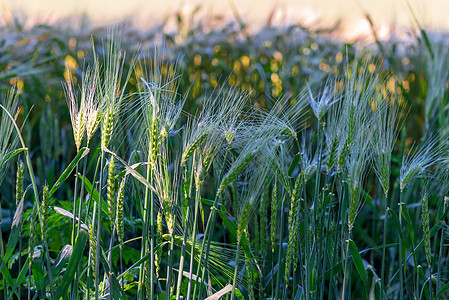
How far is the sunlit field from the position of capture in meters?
0.97

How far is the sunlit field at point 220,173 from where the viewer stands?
97 centimetres

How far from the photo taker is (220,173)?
1059mm

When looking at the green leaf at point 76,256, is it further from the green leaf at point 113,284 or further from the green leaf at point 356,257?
the green leaf at point 356,257

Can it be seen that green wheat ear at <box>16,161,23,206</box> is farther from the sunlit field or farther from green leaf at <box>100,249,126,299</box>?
green leaf at <box>100,249,126,299</box>

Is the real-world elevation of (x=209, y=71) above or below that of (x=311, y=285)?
above

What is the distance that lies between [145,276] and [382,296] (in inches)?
19.2

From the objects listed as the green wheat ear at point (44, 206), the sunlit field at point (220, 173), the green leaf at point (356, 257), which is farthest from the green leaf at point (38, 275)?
the green leaf at point (356, 257)

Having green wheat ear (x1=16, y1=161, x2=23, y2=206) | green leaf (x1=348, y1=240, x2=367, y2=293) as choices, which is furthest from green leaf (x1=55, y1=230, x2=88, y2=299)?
green leaf (x1=348, y1=240, x2=367, y2=293)

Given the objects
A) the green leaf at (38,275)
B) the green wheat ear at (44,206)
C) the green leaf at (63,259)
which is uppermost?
the green wheat ear at (44,206)

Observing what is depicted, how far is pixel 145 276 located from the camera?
1.07 meters

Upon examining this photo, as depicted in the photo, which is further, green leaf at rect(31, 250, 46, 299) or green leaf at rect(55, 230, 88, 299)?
green leaf at rect(31, 250, 46, 299)

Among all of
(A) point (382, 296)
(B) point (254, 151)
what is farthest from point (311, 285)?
(B) point (254, 151)

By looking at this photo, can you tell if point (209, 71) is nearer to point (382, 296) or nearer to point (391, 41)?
point (391, 41)

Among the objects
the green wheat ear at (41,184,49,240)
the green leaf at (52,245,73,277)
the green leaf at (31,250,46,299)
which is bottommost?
the green leaf at (31,250,46,299)
